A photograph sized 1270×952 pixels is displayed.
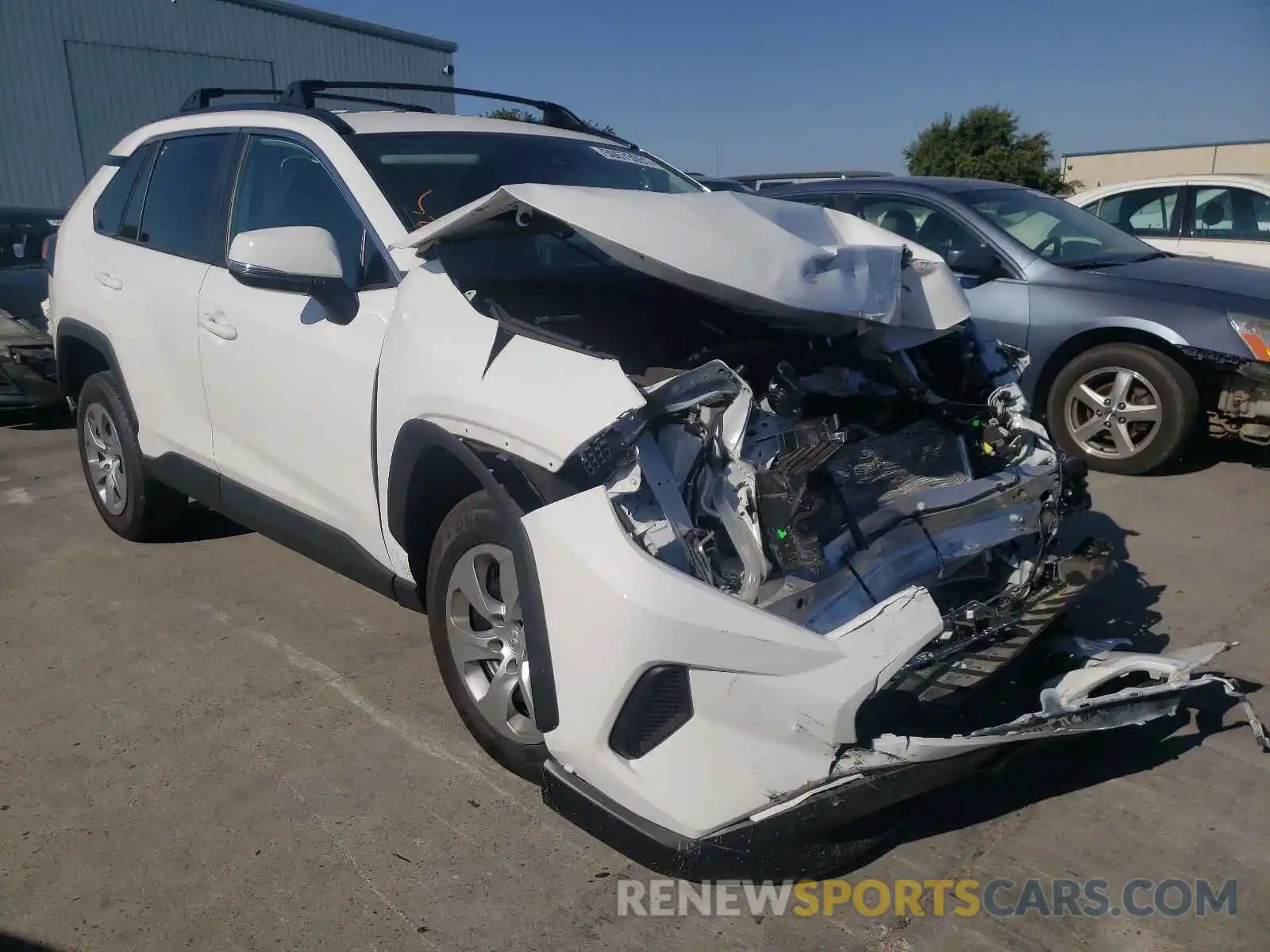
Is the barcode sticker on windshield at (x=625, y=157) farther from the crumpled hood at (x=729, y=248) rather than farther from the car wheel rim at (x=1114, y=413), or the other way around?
the car wheel rim at (x=1114, y=413)

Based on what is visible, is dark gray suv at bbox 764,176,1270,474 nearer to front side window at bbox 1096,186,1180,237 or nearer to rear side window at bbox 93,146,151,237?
front side window at bbox 1096,186,1180,237

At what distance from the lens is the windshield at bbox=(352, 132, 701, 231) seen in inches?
130

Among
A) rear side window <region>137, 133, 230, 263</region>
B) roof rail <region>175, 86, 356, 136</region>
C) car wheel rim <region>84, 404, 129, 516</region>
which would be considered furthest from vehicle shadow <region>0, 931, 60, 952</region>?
car wheel rim <region>84, 404, 129, 516</region>

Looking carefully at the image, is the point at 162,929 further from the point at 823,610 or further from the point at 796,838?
the point at 823,610

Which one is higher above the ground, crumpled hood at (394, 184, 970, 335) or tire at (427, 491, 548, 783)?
crumpled hood at (394, 184, 970, 335)

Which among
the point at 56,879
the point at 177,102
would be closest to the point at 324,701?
the point at 56,879

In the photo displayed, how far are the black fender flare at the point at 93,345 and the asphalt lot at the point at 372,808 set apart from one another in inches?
35.4

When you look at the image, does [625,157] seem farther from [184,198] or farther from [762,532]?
[762,532]

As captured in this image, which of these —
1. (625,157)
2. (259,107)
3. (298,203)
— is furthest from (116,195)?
(625,157)

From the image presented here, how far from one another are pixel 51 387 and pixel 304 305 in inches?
200

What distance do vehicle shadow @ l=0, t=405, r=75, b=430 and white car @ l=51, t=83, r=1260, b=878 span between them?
464cm

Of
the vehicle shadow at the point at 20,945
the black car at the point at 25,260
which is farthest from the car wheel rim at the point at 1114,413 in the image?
the black car at the point at 25,260

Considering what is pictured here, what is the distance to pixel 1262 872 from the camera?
2512 millimetres

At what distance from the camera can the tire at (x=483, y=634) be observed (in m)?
2.68
